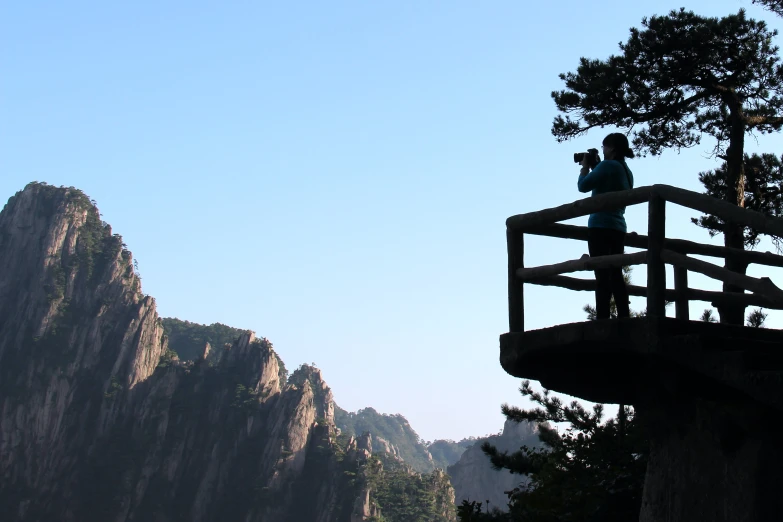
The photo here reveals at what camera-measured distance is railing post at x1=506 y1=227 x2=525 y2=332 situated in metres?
6.88

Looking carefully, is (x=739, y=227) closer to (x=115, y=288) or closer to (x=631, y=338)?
(x=631, y=338)

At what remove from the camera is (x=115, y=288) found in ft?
411

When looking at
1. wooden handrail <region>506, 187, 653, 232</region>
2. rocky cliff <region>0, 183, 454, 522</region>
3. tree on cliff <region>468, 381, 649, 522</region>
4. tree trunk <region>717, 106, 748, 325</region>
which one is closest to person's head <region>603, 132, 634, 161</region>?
wooden handrail <region>506, 187, 653, 232</region>

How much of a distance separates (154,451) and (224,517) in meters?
12.7

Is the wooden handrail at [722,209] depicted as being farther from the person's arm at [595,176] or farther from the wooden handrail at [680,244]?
the wooden handrail at [680,244]

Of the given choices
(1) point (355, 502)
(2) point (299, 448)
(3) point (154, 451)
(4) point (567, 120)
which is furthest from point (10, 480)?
(4) point (567, 120)

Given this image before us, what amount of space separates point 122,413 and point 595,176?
4631 inches

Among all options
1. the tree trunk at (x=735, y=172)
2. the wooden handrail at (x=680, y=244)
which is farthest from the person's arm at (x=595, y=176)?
the tree trunk at (x=735, y=172)

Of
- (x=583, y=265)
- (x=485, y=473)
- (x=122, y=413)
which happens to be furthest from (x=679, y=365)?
(x=485, y=473)

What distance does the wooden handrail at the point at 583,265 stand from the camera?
5.96m

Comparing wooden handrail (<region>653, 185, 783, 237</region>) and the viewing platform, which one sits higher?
wooden handrail (<region>653, 185, 783, 237</region>)

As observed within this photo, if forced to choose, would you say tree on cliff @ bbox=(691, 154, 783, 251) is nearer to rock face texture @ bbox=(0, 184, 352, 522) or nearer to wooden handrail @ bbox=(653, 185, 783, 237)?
wooden handrail @ bbox=(653, 185, 783, 237)

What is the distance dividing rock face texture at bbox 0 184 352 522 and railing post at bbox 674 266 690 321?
343 feet

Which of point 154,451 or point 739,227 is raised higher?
point 154,451
